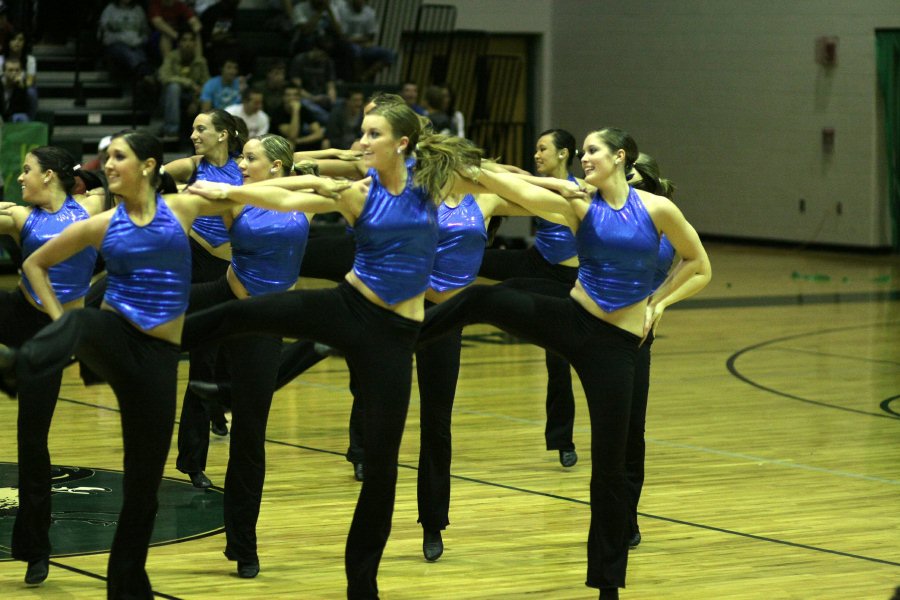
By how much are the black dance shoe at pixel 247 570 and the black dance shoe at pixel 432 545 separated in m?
0.71

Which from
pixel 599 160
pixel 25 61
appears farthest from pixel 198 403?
pixel 25 61

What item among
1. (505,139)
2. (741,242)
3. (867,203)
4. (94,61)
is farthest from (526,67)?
(94,61)

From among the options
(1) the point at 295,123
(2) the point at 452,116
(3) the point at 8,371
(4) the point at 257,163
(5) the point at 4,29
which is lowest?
(3) the point at 8,371

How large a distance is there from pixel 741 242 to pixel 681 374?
9.16 meters

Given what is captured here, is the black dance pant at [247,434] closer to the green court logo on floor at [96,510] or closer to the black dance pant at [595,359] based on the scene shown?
the green court logo on floor at [96,510]

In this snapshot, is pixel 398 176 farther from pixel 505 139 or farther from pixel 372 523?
pixel 505 139

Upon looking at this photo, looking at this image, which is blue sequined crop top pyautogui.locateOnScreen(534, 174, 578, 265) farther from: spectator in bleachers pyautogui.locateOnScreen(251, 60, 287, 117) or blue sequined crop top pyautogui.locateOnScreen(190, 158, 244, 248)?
spectator in bleachers pyautogui.locateOnScreen(251, 60, 287, 117)

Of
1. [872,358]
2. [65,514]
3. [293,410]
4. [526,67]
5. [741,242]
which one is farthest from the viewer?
[526,67]

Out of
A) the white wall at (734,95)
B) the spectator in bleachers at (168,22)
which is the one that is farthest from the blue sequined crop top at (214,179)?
the white wall at (734,95)

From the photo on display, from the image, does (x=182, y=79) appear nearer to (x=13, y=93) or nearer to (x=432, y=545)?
(x=13, y=93)

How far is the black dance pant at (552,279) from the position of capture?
23.2ft

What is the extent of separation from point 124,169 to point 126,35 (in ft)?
36.2

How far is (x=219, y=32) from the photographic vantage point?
51.8 feet

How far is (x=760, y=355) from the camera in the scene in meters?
10.9
